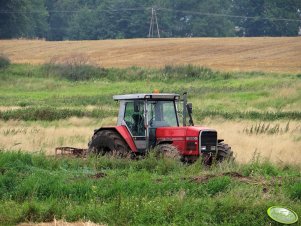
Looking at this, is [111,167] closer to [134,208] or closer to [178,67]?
[134,208]

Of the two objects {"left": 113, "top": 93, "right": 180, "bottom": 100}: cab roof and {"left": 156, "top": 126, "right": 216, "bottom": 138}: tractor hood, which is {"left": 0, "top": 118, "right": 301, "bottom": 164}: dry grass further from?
{"left": 113, "top": 93, "right": 180, "bottom": 100}: cab roof

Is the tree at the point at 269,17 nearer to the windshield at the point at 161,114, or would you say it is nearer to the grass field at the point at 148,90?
the grass field at the point at 148,90

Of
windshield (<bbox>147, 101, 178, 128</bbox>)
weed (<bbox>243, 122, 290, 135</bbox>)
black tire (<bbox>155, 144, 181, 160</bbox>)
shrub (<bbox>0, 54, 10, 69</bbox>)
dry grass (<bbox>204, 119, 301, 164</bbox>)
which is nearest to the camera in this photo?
black tire (<bbox>155, 144, 181, 160</bbox>)

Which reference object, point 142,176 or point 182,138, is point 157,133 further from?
point 142,176

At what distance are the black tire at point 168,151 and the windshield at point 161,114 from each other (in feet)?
3.23

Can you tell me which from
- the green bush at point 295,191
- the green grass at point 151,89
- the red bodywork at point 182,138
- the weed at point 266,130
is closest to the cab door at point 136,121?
the red bodywork at point 182,138

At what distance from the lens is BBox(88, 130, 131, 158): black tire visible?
18.7m

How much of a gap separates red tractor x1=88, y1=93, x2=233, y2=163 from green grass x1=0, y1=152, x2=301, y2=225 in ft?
3.30

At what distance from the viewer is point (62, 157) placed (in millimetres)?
18078

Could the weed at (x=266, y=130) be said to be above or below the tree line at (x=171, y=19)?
below

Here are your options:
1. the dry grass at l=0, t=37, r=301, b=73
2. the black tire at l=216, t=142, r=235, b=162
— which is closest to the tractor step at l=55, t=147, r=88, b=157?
the black tire at l=216, t=142, r=235, b=162

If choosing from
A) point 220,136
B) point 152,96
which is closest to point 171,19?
point 220,136

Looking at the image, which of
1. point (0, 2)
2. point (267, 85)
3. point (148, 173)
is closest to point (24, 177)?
point (148, 173)

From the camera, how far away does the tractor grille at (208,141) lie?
18094 mm
